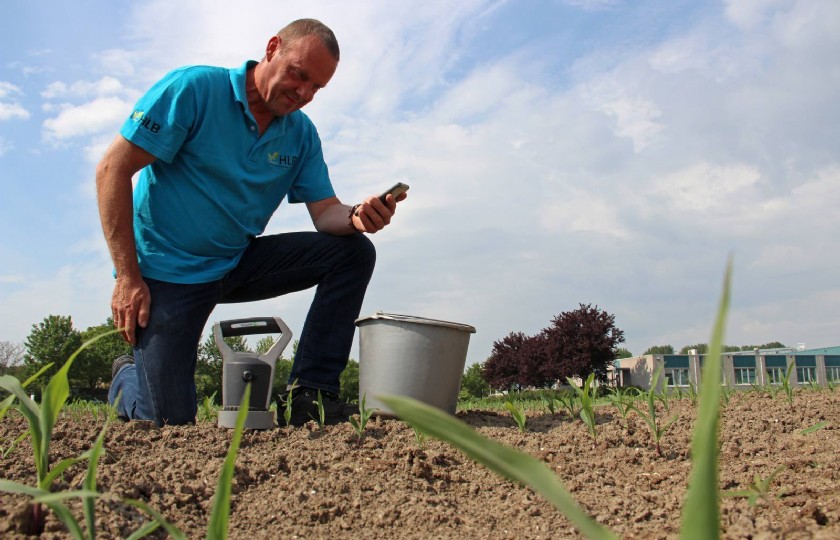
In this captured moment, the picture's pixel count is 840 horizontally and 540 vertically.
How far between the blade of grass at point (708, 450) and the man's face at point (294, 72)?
2691 mm

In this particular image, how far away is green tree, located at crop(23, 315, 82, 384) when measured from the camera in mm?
20984

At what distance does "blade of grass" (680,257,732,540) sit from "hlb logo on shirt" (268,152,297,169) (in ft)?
9.67

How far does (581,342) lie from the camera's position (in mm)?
26703

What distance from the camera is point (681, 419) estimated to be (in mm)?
2969

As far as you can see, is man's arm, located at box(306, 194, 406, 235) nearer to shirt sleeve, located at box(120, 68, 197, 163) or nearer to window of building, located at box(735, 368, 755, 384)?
shirt sleeve, located at box(120, 68, 197, 163)

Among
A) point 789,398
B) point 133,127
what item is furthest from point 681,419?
point 133,127

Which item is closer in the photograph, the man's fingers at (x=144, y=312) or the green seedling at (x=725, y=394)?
the man's fingers at (x=144, y=312)

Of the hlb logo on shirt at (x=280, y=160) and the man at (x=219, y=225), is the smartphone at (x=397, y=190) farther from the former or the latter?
the hlb logo on shirt at (x=280, y=160)

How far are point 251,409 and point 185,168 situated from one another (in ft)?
3.78

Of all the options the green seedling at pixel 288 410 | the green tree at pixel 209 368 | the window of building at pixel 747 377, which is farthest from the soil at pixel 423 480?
the green tree at pixel 209 368

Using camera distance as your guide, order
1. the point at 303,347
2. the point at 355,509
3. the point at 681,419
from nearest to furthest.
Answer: the point at 355,509 → the point at 681,419 → the point at 303,347

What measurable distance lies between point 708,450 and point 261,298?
10.2 feet

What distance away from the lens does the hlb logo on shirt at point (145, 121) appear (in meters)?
2.84

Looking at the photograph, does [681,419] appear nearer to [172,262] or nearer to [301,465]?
[301,465]
